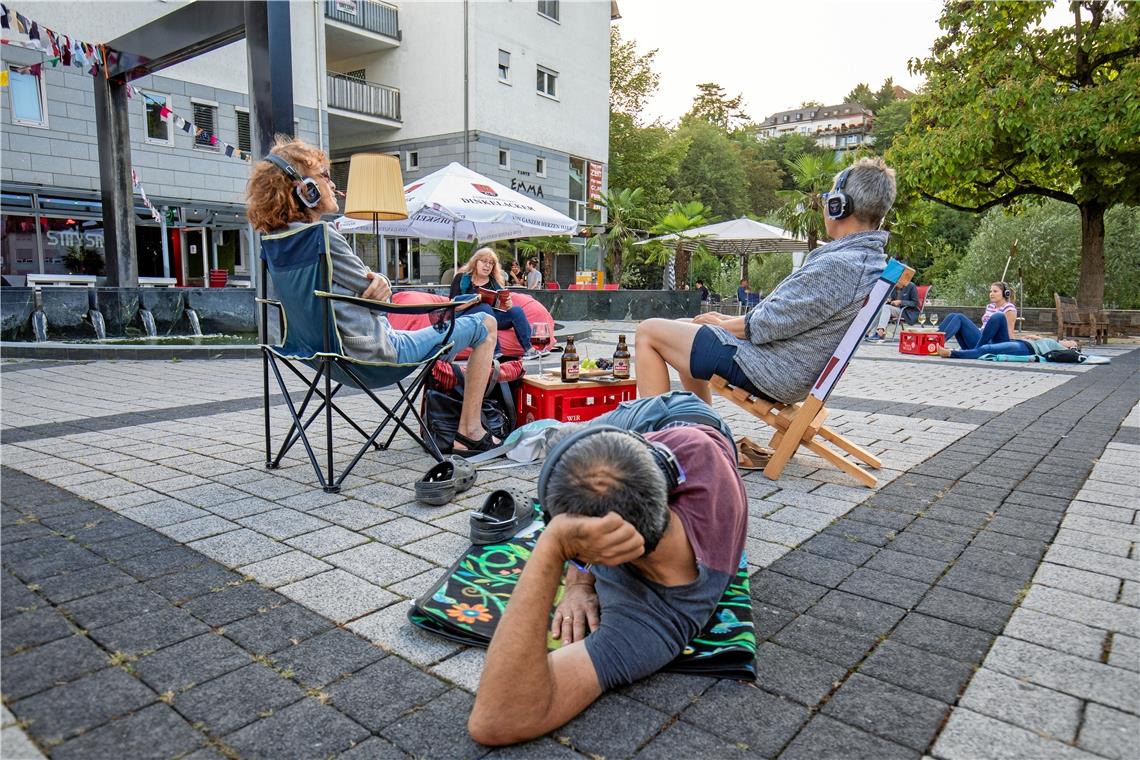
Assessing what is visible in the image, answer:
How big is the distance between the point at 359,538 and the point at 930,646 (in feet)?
6.88

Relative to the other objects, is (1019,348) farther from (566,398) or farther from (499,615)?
(499,615)

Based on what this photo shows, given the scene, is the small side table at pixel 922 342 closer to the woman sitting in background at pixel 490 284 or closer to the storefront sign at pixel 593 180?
the woman sitting in background at pixel 490 284

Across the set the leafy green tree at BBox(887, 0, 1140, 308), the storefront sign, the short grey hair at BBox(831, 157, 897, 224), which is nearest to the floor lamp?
the short grey hair at BBox(831, 157, 897, 224)

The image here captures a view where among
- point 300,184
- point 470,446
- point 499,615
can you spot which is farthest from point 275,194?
point 499,615

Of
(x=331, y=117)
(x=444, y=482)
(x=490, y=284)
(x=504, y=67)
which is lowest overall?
(x=444, y=482)

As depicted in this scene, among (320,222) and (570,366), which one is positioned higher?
(320,222)

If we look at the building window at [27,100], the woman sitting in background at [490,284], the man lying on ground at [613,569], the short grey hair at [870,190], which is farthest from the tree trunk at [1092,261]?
the building window at [27,100]

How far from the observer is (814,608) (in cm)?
238

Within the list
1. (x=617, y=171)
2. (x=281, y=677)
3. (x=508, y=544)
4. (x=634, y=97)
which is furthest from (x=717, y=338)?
(x=634, y=97)

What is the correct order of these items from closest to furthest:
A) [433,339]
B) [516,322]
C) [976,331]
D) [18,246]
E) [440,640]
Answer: [440,640]
[433,339]
[516,322]
[976,331]
[18,246]

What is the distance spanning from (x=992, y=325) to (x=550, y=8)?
67.6 ft

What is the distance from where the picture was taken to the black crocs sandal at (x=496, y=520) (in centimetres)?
275

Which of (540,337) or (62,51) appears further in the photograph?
(62,51)

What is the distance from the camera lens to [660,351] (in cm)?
381
